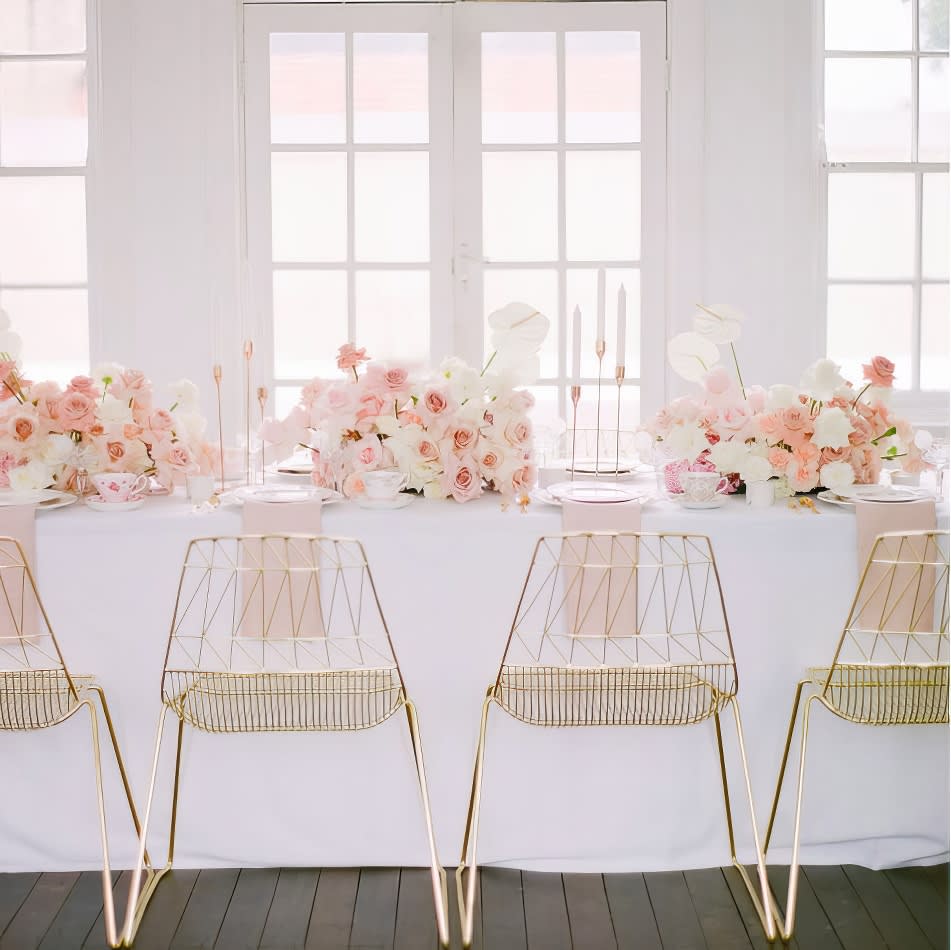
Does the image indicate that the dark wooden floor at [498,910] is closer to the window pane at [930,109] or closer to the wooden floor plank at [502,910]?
the wooden floor plank at [502,910]

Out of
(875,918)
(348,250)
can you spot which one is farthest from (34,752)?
(348,250)

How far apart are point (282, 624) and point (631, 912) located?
38.2 inches

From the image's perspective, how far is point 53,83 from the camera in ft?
15.5

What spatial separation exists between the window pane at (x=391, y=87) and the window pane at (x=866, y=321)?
1.85 m

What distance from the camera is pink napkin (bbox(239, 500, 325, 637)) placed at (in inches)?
99.1

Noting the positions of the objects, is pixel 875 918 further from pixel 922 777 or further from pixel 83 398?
pixel 83 398

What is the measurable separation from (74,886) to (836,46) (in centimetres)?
413

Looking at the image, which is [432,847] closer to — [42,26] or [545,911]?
[545,911]

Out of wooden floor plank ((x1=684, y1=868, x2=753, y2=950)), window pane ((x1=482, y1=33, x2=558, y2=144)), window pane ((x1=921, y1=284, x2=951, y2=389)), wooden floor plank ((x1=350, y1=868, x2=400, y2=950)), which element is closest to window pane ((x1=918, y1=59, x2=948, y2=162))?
window pane ((x1=921, y1=284, x2=951, y2=389))

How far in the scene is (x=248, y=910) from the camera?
246 cm

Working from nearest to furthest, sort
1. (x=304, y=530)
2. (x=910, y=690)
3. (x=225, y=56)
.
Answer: (x=910, y=690), (x=304, y=530), (x=225, y=56)

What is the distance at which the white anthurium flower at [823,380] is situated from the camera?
2701mm

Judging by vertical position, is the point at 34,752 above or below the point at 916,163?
below

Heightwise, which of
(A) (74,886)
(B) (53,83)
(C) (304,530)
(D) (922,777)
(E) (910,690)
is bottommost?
(A) (74,886)
